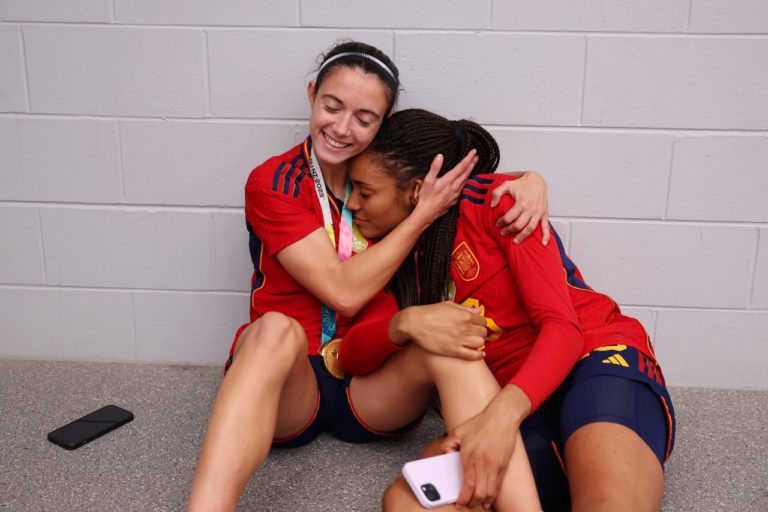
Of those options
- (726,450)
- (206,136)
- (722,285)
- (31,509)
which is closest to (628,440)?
(726,450)

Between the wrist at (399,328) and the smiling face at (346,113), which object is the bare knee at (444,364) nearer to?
the wrist at (399,328)

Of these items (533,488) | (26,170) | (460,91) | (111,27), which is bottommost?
(533,488)

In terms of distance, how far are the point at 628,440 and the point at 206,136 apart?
5.00 feet

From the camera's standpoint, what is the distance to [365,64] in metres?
1.81

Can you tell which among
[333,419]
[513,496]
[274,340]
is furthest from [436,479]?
[333,419]

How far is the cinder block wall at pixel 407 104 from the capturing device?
2.16m

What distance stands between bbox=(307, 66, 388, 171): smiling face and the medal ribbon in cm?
6

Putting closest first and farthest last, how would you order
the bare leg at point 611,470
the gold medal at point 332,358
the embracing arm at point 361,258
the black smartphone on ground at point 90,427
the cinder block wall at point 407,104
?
1. the bare leg at point 611,470
2. the embracing arm at point 361,258
3. the gold medal at point 332,358
4. the black smartphone on ground at point 90,427
5. the cinder block wall at point 407,104

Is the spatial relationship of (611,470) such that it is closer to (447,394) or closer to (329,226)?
(447,394)

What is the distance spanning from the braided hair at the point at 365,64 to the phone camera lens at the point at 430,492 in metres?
0.92

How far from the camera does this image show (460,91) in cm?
221

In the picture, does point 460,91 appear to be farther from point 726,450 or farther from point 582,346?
point 726,450

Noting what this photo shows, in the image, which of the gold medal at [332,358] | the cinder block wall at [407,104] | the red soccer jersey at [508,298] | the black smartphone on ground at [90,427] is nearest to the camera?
the red soccer jersey at [508,298]

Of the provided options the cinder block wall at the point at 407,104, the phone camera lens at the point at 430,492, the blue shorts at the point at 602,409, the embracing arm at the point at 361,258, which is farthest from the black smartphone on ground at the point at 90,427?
the blue shorts at the point at 602,409
